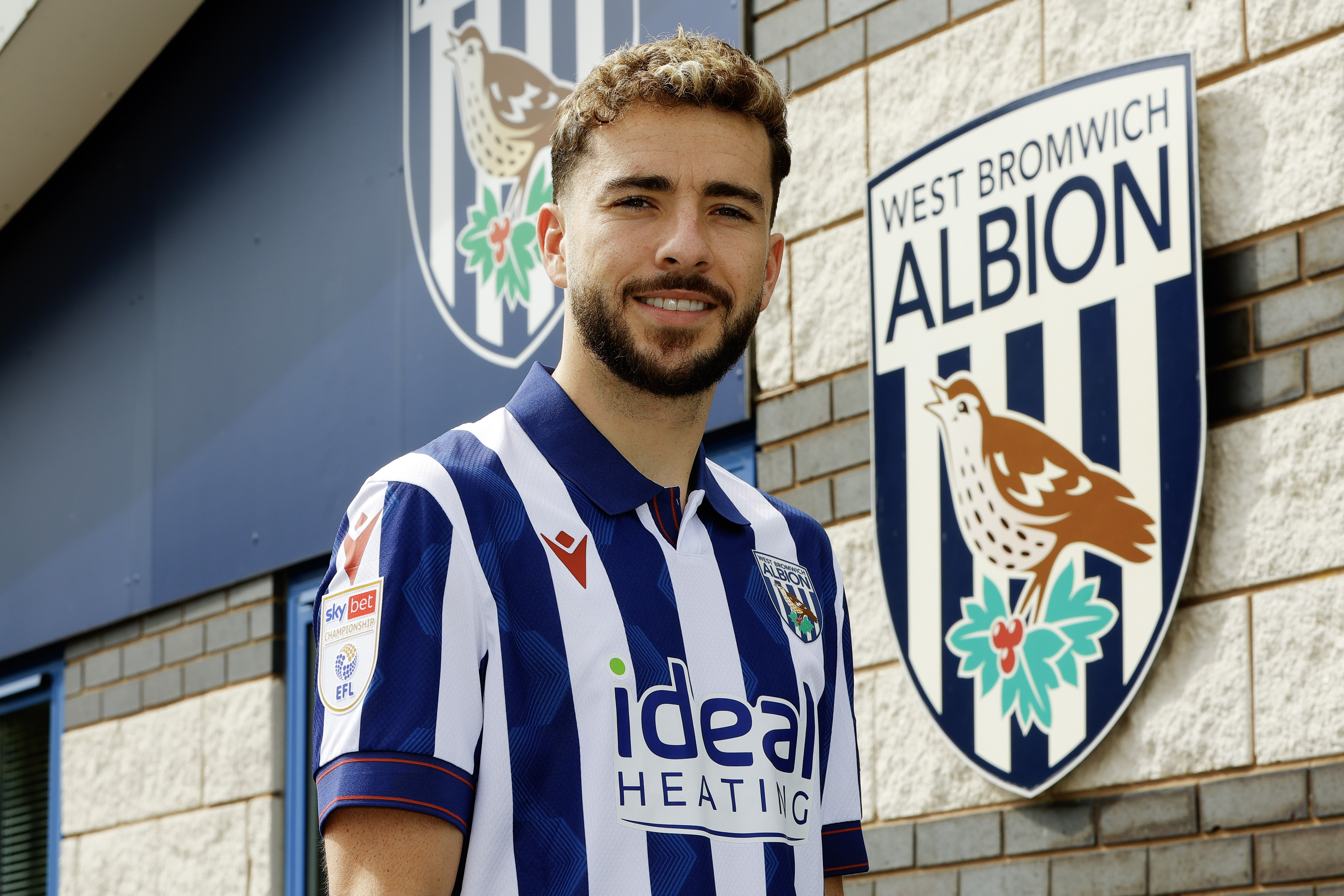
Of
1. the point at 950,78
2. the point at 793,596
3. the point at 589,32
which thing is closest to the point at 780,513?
the point at 793,596

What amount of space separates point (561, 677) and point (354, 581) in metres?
0.24

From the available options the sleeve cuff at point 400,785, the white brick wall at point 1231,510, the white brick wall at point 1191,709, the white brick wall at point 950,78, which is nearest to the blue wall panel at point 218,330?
the white brick wall at point 950,78

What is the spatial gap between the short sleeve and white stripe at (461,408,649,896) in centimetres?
7

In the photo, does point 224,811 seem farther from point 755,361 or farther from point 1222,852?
point 1222,852

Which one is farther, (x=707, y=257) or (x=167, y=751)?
(x=167, y=751)

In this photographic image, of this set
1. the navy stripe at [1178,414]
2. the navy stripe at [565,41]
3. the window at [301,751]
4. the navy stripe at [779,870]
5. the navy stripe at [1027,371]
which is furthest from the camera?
the window at [301,751]

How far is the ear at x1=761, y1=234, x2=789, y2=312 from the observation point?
6.78ft

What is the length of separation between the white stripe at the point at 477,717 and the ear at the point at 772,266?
0.54m

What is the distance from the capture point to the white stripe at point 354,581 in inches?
65.6

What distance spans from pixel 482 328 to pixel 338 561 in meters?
3.80

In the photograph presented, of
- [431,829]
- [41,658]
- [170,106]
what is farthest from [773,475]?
[41,658]

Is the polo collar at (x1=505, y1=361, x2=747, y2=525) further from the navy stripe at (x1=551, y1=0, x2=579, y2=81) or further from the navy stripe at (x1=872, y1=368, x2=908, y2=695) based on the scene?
the navy stripe at (x1=551, y1=0, x2=579, y2=81)

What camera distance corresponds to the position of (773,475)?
14.9ft

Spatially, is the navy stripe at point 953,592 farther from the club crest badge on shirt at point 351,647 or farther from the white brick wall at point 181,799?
the white brick wall at point 181,799
